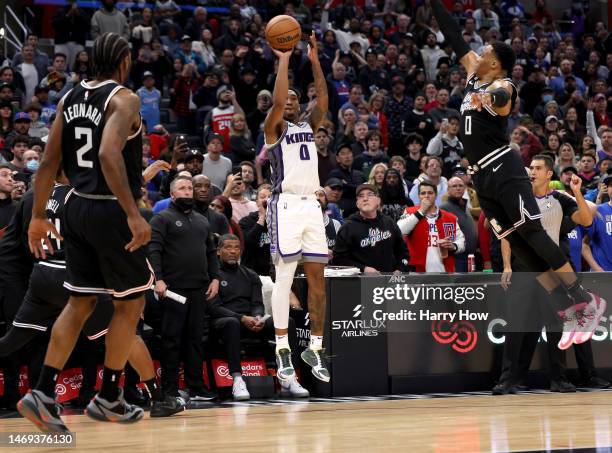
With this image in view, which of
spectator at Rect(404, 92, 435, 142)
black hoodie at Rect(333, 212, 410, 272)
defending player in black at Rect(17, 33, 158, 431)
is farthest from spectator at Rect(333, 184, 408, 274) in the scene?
spectator at Rect(404, 92, 435, 142)

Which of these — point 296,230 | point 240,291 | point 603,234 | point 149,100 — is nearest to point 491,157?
point 296,230

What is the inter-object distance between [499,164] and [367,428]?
2453 millimetres

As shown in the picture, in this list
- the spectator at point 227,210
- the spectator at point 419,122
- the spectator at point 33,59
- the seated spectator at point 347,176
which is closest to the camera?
the spectator at point 227,210

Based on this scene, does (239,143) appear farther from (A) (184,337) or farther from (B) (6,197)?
(A) (184,337)

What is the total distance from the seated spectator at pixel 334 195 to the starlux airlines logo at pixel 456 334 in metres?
2.47

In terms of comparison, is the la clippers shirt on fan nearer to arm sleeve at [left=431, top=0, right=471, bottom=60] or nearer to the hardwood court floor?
the hardwood court floor

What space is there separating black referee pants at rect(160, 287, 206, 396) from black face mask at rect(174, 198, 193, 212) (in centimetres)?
83

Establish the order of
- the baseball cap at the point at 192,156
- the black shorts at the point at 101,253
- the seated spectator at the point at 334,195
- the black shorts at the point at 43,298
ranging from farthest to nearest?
the seated spectator at the point at 334,195, the baseball cap at the point at 192,156, the black shorts at the point at 43,298, the black shorts at the point at 101,253

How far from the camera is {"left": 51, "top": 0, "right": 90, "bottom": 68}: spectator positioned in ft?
58.9

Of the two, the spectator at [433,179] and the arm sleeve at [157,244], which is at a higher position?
→ the spectator at [433,179]

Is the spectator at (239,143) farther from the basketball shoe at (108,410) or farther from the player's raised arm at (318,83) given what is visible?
the basketball shoe at (108,410)

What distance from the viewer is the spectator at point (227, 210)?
456 inches

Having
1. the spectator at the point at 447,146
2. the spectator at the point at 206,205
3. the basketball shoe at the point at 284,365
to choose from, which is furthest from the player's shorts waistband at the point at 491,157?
the spectator at the point at 447,146

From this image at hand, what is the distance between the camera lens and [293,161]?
356 inches
